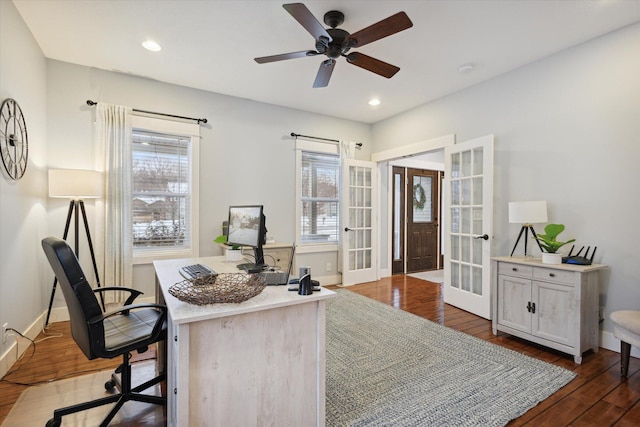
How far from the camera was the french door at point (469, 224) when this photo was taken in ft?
11.4

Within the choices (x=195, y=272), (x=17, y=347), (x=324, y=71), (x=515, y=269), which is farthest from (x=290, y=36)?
(x=17, y=347)

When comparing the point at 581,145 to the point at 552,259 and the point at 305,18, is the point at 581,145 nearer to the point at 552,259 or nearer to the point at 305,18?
the point at 552,259

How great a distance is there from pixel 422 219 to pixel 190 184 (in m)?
4.59

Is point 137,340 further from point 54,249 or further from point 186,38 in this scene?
point 186,38

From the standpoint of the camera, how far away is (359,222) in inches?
203

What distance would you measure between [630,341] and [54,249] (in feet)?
11.9

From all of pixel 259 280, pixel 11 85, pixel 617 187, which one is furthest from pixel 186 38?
pixel 617 187

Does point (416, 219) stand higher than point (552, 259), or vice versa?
point (416, 219)

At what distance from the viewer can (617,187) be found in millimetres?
2646

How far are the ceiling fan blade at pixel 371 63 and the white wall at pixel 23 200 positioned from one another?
102 inches

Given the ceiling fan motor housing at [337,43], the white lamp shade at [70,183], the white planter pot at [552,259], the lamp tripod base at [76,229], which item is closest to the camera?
the ceiling fan motor housing at [337,43]

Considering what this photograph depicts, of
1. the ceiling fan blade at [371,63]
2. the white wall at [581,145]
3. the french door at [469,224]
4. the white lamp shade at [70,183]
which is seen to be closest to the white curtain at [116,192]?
the white lamp shade at [70,183]

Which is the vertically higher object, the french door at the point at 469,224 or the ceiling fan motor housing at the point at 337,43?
the ceiling fan motor housing at the point at 337,43

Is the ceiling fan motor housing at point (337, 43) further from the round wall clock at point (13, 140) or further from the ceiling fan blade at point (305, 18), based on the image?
the round wall clock at point (13, 140)
